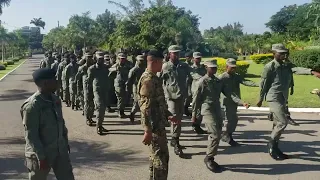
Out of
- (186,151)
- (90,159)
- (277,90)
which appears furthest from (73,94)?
(277,90)

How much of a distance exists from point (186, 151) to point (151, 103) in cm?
286

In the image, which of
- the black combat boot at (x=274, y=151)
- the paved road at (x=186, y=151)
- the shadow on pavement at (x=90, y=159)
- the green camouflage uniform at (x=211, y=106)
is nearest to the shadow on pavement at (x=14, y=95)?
A: the paved road at (x=186, y=151)

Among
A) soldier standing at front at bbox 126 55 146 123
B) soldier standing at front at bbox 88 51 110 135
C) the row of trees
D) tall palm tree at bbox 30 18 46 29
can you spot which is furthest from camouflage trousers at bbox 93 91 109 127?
tall palm tree at bbox 30 18 46 29

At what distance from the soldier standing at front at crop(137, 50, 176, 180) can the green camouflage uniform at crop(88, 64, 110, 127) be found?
13.5 feet

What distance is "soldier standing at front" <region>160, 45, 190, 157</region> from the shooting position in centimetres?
708

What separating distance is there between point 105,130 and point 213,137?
12.1ft

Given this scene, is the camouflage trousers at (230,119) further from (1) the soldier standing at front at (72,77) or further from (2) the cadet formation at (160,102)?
(1) the soldier standing at front at (72,77)

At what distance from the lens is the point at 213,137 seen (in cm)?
614

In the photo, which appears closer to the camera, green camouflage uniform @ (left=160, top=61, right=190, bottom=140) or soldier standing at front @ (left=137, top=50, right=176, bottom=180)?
soldier standing at front @ (left=137, top=50, right=176, bottom=180)

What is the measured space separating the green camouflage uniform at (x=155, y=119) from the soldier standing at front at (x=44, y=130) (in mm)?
1019

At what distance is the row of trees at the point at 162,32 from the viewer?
80.7 ft

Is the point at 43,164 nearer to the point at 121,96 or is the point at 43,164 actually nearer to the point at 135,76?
the point at 135,76

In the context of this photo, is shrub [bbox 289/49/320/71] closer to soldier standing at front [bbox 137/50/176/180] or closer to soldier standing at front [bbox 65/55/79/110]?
soldier standing at front [bbox 65/55/79/110]

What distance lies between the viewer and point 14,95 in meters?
17.0
